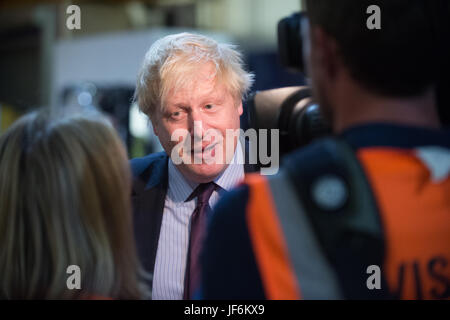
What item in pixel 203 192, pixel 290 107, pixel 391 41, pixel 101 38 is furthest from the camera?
pixel 101 38

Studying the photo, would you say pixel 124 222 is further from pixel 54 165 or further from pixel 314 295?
pixel 314 295

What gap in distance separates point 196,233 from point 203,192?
11cm

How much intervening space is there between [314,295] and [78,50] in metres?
4.25

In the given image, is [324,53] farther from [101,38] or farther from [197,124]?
[101,38]

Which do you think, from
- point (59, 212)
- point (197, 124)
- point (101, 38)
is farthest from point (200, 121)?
point (101, 38)

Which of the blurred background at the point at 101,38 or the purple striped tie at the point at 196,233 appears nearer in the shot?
the purple striped tie at the point at 196,233

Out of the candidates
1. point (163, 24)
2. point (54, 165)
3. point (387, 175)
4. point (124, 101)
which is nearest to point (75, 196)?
point (54, 165)

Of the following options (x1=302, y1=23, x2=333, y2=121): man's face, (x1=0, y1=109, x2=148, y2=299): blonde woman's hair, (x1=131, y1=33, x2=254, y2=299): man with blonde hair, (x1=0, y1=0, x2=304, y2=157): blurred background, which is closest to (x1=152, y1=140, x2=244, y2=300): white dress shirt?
(x1=131, y1=33, x2=254, y2=299): man with blonde hair

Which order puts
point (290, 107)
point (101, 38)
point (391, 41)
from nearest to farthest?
point (391, 41), point (290, 107), point (101, 38)

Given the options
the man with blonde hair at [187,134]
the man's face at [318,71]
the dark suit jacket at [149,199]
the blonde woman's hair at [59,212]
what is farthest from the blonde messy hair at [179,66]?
the man's face at [318,71]

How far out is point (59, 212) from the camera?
0.76m

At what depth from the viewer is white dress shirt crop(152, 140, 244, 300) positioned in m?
1.04

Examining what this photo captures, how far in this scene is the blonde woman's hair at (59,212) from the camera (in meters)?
0.76

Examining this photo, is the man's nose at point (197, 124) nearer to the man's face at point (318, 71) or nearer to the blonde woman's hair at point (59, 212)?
the blonde woman's hair at point (59, 212)
